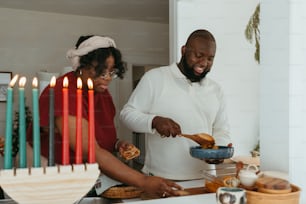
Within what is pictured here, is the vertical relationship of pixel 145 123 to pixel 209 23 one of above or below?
below

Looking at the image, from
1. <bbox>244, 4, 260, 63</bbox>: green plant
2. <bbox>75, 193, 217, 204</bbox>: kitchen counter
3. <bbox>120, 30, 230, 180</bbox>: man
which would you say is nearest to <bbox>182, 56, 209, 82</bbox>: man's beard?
<bbox>120, 30, 230, 180</bbox>: man

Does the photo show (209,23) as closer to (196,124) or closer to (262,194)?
(196,124)

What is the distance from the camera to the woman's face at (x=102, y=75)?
1.90 ft

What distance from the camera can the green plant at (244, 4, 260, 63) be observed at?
1.00 metres

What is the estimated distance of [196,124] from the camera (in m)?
0.87

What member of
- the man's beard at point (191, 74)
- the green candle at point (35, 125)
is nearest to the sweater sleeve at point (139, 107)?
the man's beard at point (191, 74)

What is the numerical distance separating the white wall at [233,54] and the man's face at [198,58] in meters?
0.15

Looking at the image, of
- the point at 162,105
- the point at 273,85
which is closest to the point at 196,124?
the point at 162,105

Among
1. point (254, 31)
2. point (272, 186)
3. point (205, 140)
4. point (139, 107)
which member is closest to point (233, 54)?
point (254, 31)

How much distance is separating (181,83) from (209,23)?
388mm

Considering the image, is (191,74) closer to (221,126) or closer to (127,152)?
(221,126)

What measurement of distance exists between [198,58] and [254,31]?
0.27m

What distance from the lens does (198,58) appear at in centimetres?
87

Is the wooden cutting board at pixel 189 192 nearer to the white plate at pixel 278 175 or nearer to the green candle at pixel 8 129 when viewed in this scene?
the white plate at pixel 278 175
